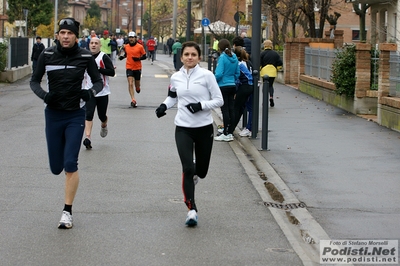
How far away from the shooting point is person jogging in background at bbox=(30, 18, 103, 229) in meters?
7.48

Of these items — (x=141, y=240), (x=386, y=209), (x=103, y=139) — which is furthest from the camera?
(x=103, y=139)

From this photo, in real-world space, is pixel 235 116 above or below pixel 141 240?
above

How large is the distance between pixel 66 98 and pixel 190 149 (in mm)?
1273

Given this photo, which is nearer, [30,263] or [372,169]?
[30,263]

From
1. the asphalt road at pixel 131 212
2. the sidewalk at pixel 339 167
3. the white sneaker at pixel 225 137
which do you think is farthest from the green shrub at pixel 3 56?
the white sneaker at pixel 225 137

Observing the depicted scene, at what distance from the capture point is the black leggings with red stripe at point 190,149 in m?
7.66

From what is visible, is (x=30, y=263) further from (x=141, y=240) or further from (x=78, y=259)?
(x=141, y=240)

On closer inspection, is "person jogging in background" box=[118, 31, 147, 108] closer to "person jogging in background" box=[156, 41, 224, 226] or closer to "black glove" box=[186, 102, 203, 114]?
"person jogging in background" box=[156, 41, 224, 226]

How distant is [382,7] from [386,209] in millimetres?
31491

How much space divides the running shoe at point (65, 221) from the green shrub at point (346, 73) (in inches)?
520

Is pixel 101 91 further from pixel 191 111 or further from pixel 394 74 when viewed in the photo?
pixel 394 74

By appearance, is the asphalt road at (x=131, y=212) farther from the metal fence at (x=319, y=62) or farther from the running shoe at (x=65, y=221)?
the metal fence at (x=319, y=62)

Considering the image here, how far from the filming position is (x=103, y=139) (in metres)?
14.3

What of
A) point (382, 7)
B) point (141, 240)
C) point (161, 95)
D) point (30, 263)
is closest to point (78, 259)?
point (30, 263)
